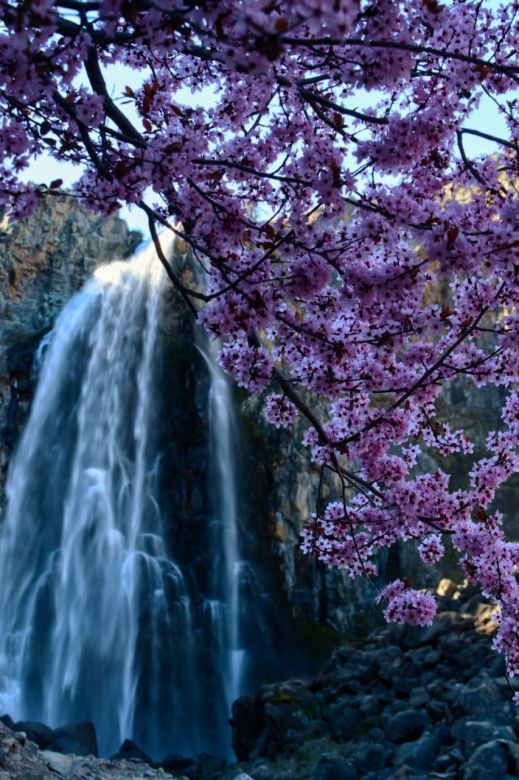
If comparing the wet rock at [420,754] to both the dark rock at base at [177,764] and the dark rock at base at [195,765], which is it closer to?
the dark rock at base at [195,765]

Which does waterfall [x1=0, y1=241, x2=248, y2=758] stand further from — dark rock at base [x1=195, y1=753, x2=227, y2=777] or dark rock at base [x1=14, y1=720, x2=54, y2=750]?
dark rock at base [x1=14, y1=720, x2=54, y2=750]

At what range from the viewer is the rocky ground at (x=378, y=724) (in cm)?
1006

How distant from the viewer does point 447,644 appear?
16.6 m

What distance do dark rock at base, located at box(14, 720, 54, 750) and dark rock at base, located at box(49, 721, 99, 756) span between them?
115 millimetres

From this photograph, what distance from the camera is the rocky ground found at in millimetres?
10059

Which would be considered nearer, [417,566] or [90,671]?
[90,671]

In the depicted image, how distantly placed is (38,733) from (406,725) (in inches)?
276

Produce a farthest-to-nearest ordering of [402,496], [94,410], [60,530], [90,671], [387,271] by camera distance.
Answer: [94,410], [60,530], [90,671], [402,496], [387,271]

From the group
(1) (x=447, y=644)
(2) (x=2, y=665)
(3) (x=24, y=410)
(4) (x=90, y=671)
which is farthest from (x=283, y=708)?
(3) (x=24, y=410)

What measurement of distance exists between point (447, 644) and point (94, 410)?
14386 millimetres

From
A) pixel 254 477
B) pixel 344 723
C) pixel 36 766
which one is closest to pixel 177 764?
pixel 344 723

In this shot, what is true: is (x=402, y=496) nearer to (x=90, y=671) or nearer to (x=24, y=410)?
(x=90, y=671)

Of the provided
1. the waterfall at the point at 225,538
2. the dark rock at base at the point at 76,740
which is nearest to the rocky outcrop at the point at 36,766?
the dark rock at base at the point at 76,740

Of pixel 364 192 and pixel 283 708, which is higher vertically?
pixel 364 192
